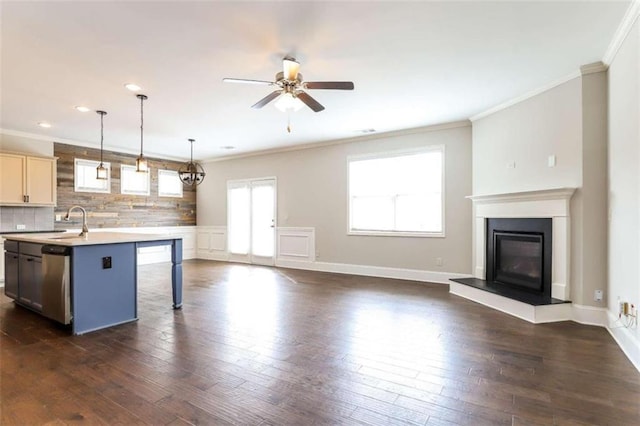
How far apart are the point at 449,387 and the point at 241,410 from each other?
1384 millimetres

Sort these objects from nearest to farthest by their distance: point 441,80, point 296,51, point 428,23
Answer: point 428,23 < point 296,51 < point 441,80

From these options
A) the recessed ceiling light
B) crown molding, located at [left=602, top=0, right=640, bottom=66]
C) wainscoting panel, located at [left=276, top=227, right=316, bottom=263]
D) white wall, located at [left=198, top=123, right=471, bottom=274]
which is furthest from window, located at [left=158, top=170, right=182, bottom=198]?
crown molding, located at [left=602, top=0, right=640, bottom=66]

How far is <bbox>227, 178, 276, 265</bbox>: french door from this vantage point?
7.65 meters

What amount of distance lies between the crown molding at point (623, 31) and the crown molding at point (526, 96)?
36 cm

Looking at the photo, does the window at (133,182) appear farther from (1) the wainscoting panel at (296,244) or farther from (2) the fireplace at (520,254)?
(2) the fireplace at (520,254)

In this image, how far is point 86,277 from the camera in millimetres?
3264

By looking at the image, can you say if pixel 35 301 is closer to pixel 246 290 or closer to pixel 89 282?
pixel 89 282

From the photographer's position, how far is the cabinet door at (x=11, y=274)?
412 cm

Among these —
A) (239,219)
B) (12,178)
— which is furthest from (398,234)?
(12,178)

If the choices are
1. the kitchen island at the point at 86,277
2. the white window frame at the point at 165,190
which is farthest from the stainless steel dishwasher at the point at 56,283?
the white window frame at the point at 165,190

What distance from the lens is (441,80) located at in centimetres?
370

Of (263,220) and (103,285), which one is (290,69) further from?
(263,220)

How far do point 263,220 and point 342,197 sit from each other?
225 cm

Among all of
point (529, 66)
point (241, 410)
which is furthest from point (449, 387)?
point (529, 66)
